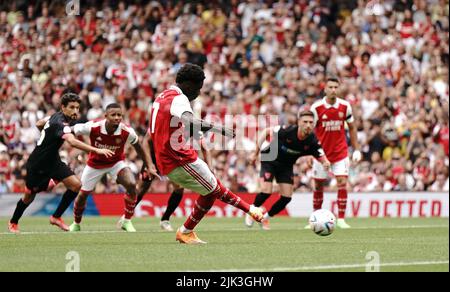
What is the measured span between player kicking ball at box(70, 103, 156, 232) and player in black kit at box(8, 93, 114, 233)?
205mm

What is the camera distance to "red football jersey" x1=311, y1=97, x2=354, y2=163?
18.8 metres

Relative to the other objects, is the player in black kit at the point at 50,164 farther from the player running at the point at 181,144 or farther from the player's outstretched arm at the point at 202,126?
the player's outstretched arm at the point at 202,126

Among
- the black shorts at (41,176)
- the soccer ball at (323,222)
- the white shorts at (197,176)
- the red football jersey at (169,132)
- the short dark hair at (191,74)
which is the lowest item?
the soccer ball at (323,222)

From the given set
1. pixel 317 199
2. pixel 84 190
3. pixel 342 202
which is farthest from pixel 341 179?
pixel 84 190

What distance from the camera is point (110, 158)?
16.7 metres

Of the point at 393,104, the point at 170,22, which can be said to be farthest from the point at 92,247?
the point at 170,22

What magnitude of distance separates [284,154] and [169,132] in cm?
630

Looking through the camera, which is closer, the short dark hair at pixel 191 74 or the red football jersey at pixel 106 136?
the short dark hair at pixel 191 74

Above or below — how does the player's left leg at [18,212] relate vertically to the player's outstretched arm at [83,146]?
below

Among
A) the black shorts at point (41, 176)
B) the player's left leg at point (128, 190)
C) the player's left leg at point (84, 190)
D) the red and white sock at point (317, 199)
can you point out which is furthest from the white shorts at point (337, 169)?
the black shorts at point (41, 176)

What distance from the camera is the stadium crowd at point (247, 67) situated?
25875 millimetres

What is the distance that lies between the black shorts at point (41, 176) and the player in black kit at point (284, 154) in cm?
366

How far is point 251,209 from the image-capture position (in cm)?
1285

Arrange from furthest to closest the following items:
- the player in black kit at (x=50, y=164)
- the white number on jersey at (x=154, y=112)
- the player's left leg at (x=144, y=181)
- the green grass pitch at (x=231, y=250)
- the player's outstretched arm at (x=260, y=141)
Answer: the player's outstretched arm at (x=260, y=141) → the player's left leg at (x=144, y=181) → the player in black kit at (x=50, y=164) → the white number on jersey at (x=154, y=112) → the green grass pitch at (x=231, y=250)
